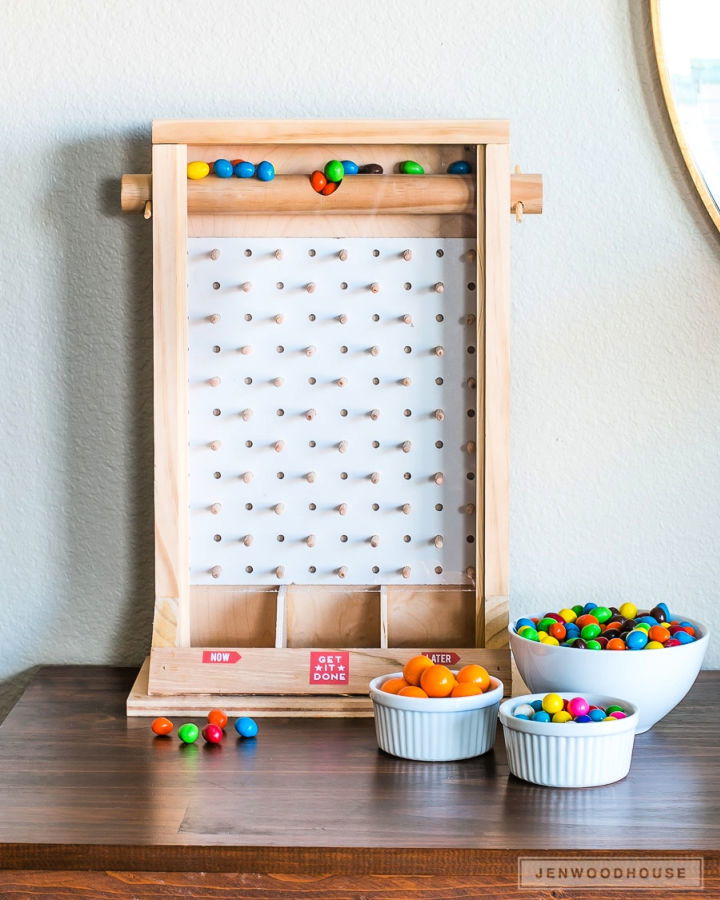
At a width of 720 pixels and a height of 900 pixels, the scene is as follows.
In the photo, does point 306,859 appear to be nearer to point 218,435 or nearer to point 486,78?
point 218,435

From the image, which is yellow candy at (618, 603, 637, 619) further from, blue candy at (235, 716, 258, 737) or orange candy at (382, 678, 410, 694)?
blue candy at (235, 716, 258, 737)

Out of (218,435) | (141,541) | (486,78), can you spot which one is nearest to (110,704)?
(141,541)

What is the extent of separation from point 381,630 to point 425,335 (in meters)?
0.38

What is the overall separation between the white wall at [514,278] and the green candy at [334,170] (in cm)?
14

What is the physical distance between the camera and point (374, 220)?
50.6 inches

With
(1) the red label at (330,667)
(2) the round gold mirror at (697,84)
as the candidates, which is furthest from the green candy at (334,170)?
(1) the red label at (330,667)

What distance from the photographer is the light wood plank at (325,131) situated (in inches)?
48.6

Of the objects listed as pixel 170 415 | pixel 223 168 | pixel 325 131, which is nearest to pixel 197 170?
pixel 223 168

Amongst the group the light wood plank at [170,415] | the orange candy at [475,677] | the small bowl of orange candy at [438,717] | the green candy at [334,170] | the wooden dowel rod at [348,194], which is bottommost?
the small bowl of orange candy at [438,717]

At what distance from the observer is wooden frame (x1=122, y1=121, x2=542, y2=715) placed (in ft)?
4.05

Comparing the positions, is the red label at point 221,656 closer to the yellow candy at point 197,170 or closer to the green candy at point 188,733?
the green candy at point 188,733

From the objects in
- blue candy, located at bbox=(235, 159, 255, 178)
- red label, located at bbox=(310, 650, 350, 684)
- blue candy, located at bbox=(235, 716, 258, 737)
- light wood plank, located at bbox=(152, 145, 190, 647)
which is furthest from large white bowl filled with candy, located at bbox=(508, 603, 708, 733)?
blue candy, located at bbox=(235, 159, 255, 178)

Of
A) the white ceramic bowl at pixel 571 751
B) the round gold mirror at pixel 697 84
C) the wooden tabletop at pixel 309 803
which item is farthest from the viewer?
the round gold mirror at pixel 697 84

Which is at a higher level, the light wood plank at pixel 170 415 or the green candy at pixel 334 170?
the green candy at pixel 334 170
